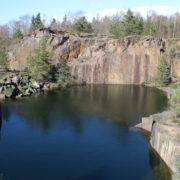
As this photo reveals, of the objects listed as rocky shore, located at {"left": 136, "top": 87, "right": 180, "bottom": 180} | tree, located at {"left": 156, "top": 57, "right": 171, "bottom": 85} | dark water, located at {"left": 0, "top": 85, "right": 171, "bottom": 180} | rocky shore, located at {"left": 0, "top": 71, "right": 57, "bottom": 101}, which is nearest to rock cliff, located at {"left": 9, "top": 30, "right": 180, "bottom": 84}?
tree, located at {"left": 156, "top": 57, "right": 171, "bottom": 85}

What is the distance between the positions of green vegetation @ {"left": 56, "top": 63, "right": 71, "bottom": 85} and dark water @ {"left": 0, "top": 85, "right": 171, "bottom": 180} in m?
12.8

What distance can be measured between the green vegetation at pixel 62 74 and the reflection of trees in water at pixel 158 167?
1373 inches

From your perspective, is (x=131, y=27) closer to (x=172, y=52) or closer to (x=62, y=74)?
(x=172, y=52)

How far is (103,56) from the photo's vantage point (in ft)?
199

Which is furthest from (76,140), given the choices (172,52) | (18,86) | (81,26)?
(81,26)

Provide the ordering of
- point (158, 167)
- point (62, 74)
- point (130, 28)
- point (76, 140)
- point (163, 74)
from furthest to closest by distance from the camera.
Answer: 1. point (130, 28)
2. point (62, 74)
3. point (163, 74)
4. point (76, 140)
5. point (158, 167)

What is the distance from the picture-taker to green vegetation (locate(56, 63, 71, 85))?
54.6 m

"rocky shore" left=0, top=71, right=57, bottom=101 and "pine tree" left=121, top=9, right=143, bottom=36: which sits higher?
"pine tree" left=121, top=9, right=143, bottom=36

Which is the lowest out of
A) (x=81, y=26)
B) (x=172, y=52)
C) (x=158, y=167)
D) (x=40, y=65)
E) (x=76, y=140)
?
(x=158, y=167)

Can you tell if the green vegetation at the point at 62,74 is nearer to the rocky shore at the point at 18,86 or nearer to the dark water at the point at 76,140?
the rocky shore at the point at 18,86

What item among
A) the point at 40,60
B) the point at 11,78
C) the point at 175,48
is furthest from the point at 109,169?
the point at 175,48

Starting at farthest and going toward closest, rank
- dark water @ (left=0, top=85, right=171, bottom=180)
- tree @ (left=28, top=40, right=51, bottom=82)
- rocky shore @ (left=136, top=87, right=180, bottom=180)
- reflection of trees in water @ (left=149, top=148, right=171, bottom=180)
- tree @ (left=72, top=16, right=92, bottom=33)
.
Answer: tree @ (left=72, top=16, right=92, bottom=33) < tree @ (left=28, top=40, right=51, bottom=82) < rocky shore @ (left=136, top=87, right=180, bottom=180) < dark water @ (left=0, top=85, right=171, bottom=180) < reflection of trees in water @ (left=149, top=148, right=171, bottom=180)

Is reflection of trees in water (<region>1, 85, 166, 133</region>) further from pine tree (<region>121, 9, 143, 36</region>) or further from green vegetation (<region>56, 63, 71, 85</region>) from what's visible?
pine tree (<region>121, 9, 143, 36</region>)

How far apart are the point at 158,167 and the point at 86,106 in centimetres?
1899
